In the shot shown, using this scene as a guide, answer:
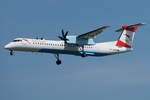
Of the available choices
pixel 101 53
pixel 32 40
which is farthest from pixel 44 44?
pixel 101 53

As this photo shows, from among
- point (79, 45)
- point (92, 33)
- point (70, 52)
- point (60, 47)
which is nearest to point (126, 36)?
point (92, 33)

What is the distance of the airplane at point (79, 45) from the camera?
239 ft

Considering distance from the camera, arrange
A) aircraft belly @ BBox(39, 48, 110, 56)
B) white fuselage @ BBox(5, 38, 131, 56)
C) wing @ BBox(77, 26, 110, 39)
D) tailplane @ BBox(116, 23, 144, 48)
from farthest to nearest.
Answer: tailplane @ BBox(116, 23, 144, 48) < wing @ BBox(77, 26, 110, 39) < aircraft belly @ BBox(39, 48, 110, 56) < white fuselage @ BBox(5, 38, 131, 56)

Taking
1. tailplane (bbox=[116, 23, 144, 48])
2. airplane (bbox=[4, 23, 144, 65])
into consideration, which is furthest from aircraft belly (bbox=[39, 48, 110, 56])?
tailplane (bbox=[116, 23, 144, 48])

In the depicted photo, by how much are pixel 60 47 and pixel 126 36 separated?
1189 cm

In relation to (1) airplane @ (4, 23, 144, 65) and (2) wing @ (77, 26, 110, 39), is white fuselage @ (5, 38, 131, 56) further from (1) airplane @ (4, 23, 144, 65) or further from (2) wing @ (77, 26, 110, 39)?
(2) wing @ (77, 26, 110, 39)

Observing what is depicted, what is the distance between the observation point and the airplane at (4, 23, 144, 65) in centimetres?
7275

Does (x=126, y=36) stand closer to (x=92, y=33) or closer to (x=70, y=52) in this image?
(x=92, y=33)

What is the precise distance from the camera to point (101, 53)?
75.9m

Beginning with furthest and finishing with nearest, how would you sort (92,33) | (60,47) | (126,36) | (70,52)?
(126,36) < (92,33) < (70,52) < (60,47)

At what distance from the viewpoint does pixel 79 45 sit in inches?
2963

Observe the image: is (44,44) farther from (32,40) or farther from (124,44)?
(124,44)

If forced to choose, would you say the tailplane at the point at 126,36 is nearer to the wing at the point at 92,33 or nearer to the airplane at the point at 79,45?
the airplane at the point at 79,45

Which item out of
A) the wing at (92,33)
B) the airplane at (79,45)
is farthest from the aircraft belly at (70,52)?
the wing at (92,33)
